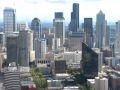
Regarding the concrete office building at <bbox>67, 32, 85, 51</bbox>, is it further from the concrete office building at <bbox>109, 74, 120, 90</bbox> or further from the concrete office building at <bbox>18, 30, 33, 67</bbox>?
the concrete office building at <bbox>109, 74, 120, 90</bbox>

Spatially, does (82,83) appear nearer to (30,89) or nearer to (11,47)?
(30,89)

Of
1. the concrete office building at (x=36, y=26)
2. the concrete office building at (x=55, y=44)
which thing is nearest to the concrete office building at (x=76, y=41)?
the concrete office building at (x=55, y=44)

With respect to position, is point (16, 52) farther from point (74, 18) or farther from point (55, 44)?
point (74, 18)

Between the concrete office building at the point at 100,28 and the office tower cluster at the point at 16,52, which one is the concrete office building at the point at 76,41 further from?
the office tower cluster at the point at 16,52

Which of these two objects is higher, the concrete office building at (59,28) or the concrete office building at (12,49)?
the concrete office building at (59,28)

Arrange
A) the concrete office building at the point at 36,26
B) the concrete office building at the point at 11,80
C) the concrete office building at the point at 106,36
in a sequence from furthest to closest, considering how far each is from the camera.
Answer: the concrete office building at the point at 36,26 → the concrete office building at the point at 106,36 → the concrete office building at the point at 11,80

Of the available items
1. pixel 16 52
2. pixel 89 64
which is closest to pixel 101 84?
pixel 89 64

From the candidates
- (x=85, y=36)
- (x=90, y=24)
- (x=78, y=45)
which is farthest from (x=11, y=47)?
(x=90, y=24)
